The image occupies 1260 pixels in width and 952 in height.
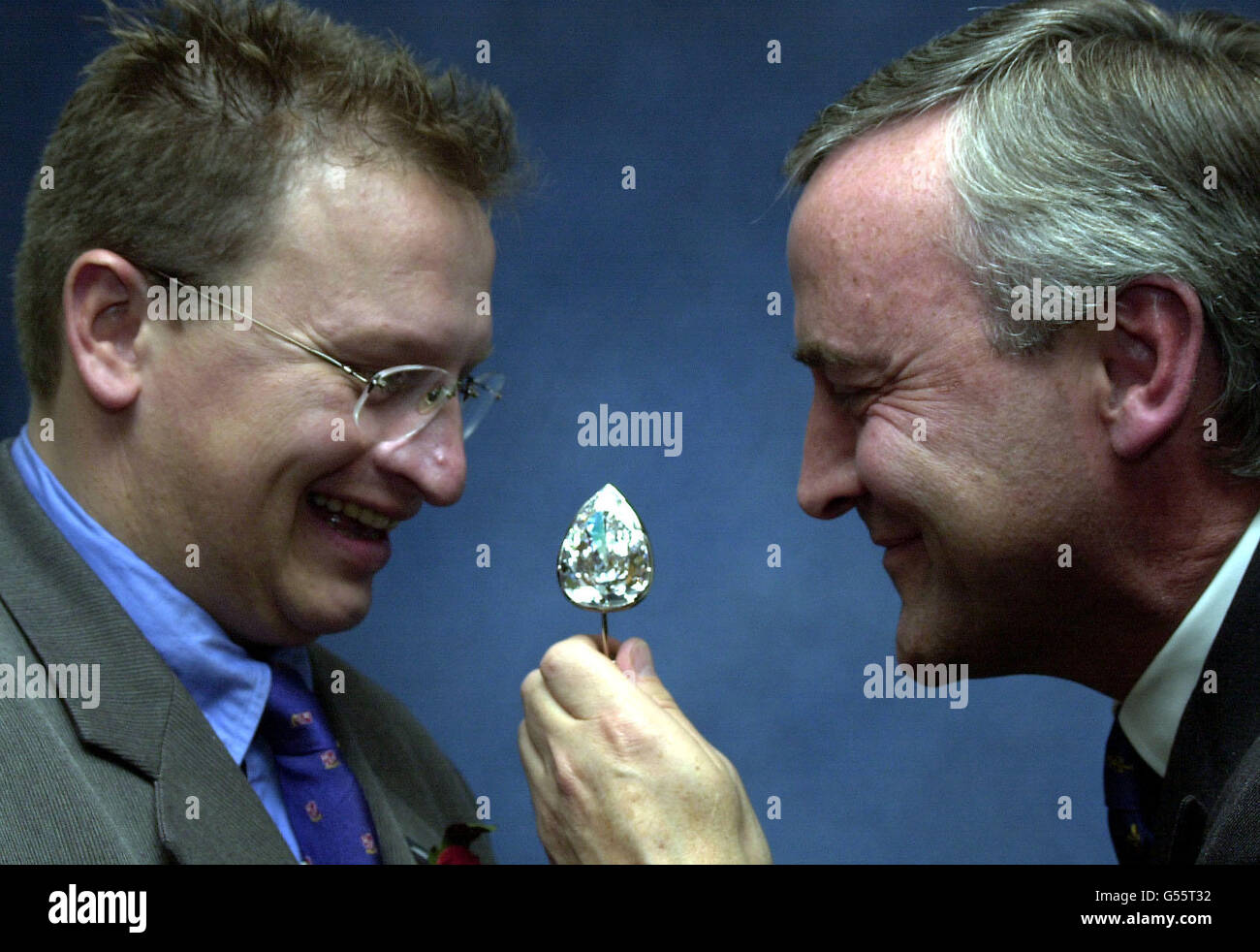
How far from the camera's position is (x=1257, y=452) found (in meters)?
1.60

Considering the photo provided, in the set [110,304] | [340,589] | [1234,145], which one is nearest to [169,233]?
[110,304]

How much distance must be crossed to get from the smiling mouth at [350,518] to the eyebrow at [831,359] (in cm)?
63

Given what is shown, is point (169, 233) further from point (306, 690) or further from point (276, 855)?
point (276, 855)

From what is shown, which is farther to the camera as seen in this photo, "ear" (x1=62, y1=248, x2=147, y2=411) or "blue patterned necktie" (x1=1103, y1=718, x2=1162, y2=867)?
"blue patterned necktie" (x1=1103, y1=718, x2=1162, y2=867)

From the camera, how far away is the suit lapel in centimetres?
138

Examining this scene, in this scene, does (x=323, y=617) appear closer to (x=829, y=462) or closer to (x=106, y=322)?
(x=106, y=322)

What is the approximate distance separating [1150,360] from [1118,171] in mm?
247

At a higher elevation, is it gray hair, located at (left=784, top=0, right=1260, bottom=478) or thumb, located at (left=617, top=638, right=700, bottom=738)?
gray hair, located at (left=784, top=0, right=1260, bottom=478)

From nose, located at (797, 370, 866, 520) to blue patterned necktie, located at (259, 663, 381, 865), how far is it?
0.75 metres

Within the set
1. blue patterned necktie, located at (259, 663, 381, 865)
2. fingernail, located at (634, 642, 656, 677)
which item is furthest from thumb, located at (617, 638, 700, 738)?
blue patterned necktie, located at (259, 663, 381, 865)

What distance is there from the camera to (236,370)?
1556 millimetres

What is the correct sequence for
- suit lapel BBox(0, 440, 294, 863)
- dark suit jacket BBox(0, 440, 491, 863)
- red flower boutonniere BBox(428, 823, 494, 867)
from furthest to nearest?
red flower boutonniere BBox(428, 823, 494, 867)
suit lapel BBox(0, 440, 294, 863)
dark suit jacket BBox(0, 440, 491, 863)

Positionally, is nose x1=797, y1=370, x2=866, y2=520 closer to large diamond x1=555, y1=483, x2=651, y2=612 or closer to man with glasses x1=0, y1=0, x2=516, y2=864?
large diamond x1=555, y1=483, x2=651, y2=612

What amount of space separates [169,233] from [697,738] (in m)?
0.91
